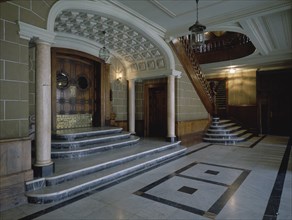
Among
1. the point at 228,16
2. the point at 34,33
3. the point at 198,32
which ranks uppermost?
the point at 228,16

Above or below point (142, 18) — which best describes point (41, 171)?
below

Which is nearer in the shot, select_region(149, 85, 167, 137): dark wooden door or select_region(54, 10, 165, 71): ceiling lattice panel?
select_region(54, 10, 165, 71): ceiling lattice panel

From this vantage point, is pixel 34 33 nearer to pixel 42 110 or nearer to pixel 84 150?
pixel 42 110

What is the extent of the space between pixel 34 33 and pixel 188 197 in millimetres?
3599

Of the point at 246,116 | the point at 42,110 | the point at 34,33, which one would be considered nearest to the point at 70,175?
the point at 42,110

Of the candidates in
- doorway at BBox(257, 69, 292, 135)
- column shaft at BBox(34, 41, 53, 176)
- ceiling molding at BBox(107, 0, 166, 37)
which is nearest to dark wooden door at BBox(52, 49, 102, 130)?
ceiling molding at BBox(107, 0, 166, 37)

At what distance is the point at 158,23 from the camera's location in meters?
5.57

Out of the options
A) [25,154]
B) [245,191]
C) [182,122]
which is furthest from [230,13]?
[25,154]

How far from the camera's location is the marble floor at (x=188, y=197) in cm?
257

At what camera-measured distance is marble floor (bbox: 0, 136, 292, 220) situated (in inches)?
101

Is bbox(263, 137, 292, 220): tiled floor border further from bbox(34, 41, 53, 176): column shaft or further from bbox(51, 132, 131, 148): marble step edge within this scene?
bbox(51, 132, 131, 148): marble step edge

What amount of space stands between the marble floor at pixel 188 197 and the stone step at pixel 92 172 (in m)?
0.15

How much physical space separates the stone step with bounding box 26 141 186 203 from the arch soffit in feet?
8.36

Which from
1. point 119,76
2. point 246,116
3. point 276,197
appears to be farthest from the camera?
point 246,116
